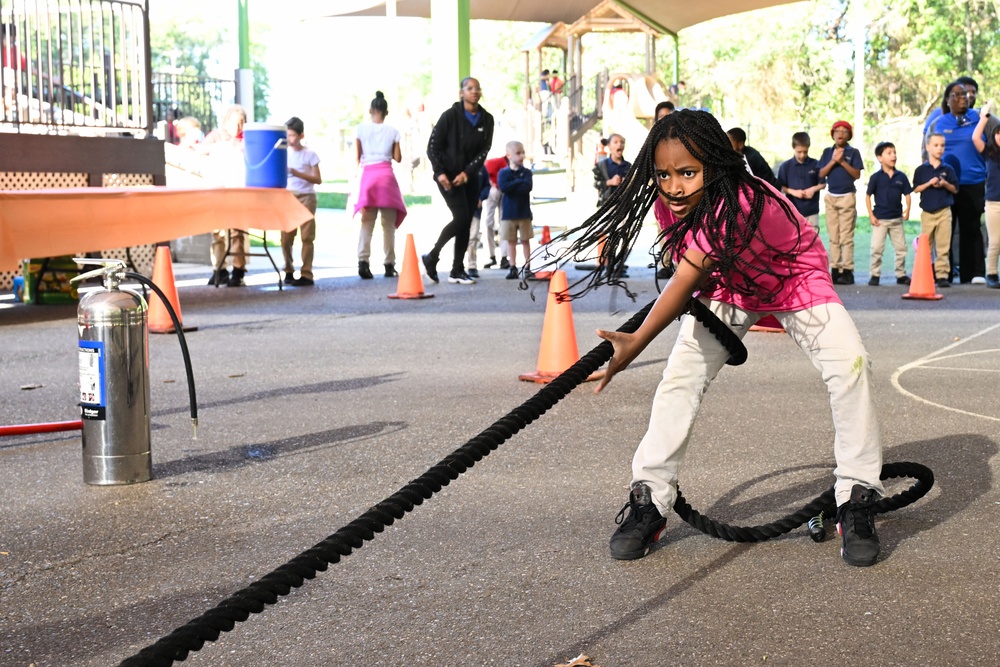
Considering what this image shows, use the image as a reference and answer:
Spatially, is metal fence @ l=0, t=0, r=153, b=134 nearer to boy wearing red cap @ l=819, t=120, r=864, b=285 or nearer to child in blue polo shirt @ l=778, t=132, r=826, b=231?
child in blue polo shirt @ l=778, t=132, r=826, b=231

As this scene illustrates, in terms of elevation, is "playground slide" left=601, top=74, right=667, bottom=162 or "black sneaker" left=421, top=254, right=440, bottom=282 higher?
"playground slide" left=601, top=74, right=667, bottom=162

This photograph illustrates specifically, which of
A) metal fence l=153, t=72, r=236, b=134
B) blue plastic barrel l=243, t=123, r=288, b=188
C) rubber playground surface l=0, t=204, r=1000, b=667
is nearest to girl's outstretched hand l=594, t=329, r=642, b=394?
rubber playground surface l=0, t=204, r=1000, b=667

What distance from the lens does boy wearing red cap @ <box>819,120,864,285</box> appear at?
1504cm

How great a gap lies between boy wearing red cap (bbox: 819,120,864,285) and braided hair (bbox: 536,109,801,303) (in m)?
11.2

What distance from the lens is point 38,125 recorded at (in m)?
15.0

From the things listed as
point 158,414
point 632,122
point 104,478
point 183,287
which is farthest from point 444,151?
point 632,122

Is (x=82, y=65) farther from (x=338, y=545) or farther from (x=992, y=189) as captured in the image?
(x=338, y=545)

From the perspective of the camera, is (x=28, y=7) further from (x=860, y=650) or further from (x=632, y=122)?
(x=632, y=122)

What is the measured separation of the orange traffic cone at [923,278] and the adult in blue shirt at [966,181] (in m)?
2.10

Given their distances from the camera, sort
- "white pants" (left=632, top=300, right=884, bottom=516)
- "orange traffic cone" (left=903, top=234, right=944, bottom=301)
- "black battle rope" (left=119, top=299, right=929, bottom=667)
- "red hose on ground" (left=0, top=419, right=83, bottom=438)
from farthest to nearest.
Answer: "orange traffic cone" (left=903, top=234, right=944, bottom=301) < "red hose on ground" (left=0, top=419, right=83, bottom=438) < "white pants" (left=632, top=300, right=884, bottom=516) < "black battle rope" (left=119, top=299, right=929, bottom=667)

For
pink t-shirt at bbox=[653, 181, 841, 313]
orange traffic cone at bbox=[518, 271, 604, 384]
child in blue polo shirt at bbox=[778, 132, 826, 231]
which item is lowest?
orange traffic cone at bbox=[518, 271, 604, 384]

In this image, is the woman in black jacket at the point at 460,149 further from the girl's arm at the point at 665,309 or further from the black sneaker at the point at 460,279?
the girl's arm at the point at 665,309

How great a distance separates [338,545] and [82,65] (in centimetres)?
1333


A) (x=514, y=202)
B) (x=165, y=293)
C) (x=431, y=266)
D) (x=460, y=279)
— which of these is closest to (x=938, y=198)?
(x=514, y=202)
